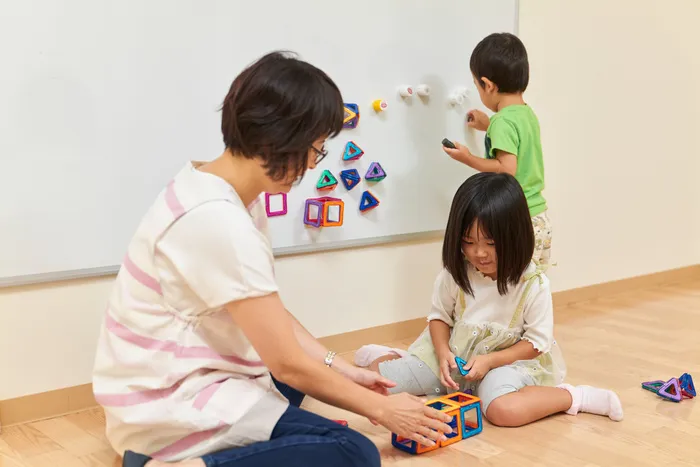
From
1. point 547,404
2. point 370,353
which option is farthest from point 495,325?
point 370,353

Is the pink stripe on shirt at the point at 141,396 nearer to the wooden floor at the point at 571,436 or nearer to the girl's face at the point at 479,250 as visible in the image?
the wooden floor at the point at 571,436

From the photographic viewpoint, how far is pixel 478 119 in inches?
93.1

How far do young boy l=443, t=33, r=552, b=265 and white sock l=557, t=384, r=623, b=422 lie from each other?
524 millimetres

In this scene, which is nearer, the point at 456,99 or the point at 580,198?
the point at 456,99

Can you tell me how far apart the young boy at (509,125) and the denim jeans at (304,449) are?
1.10m

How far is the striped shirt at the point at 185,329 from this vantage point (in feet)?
3.58

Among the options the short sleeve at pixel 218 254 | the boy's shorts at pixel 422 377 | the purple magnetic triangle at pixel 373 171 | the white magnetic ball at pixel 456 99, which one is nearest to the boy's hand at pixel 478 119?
the white magnetic ball at pixel 456 99

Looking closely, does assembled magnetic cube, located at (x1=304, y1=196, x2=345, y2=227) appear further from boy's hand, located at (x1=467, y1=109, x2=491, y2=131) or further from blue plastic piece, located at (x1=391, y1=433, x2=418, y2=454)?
blue plastic piece, located at (x1=391, y1=433, x2=418, y2=454)

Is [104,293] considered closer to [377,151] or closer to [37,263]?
[37,263]

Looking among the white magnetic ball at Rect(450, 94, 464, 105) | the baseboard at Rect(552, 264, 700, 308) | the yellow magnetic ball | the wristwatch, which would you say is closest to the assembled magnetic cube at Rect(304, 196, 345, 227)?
the yellow magnetic ball

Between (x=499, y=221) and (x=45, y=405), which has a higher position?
(x=499, y=221)

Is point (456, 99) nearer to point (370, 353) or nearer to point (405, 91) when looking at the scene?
point (405, 91)

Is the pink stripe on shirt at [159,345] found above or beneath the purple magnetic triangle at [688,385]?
above

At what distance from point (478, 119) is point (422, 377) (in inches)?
37.2
